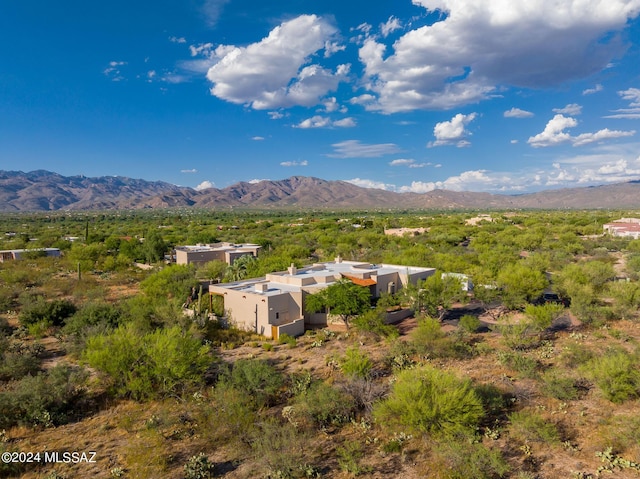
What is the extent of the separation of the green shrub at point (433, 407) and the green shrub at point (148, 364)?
24.5 feet

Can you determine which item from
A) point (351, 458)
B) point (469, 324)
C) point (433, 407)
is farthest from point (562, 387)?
point (351, 458)

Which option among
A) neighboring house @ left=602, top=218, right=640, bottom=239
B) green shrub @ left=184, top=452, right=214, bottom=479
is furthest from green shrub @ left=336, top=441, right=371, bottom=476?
neighboring house @ left=602, top=218, right=640, bottom=239

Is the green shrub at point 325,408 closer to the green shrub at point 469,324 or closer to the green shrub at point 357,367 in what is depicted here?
the green shrub at point 357,367

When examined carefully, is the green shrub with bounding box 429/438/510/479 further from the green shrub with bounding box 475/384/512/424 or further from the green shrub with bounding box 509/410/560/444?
the green shrub with bounding box 475/384/512/424

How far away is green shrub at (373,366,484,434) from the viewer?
12.0 metres

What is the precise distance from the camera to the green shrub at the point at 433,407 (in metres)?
12.0

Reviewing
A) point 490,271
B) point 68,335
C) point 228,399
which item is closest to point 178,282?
point 68,335

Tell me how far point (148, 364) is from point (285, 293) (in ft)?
32.0

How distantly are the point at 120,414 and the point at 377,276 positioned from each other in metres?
18.7

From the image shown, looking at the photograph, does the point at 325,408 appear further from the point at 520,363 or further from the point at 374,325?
the point at 374,325

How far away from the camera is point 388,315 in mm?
25141

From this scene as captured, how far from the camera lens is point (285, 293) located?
2386cm

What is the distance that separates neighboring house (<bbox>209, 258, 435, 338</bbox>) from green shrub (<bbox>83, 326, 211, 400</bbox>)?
23.3 ft

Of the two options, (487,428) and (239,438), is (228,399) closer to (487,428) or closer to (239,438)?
(239,438)
